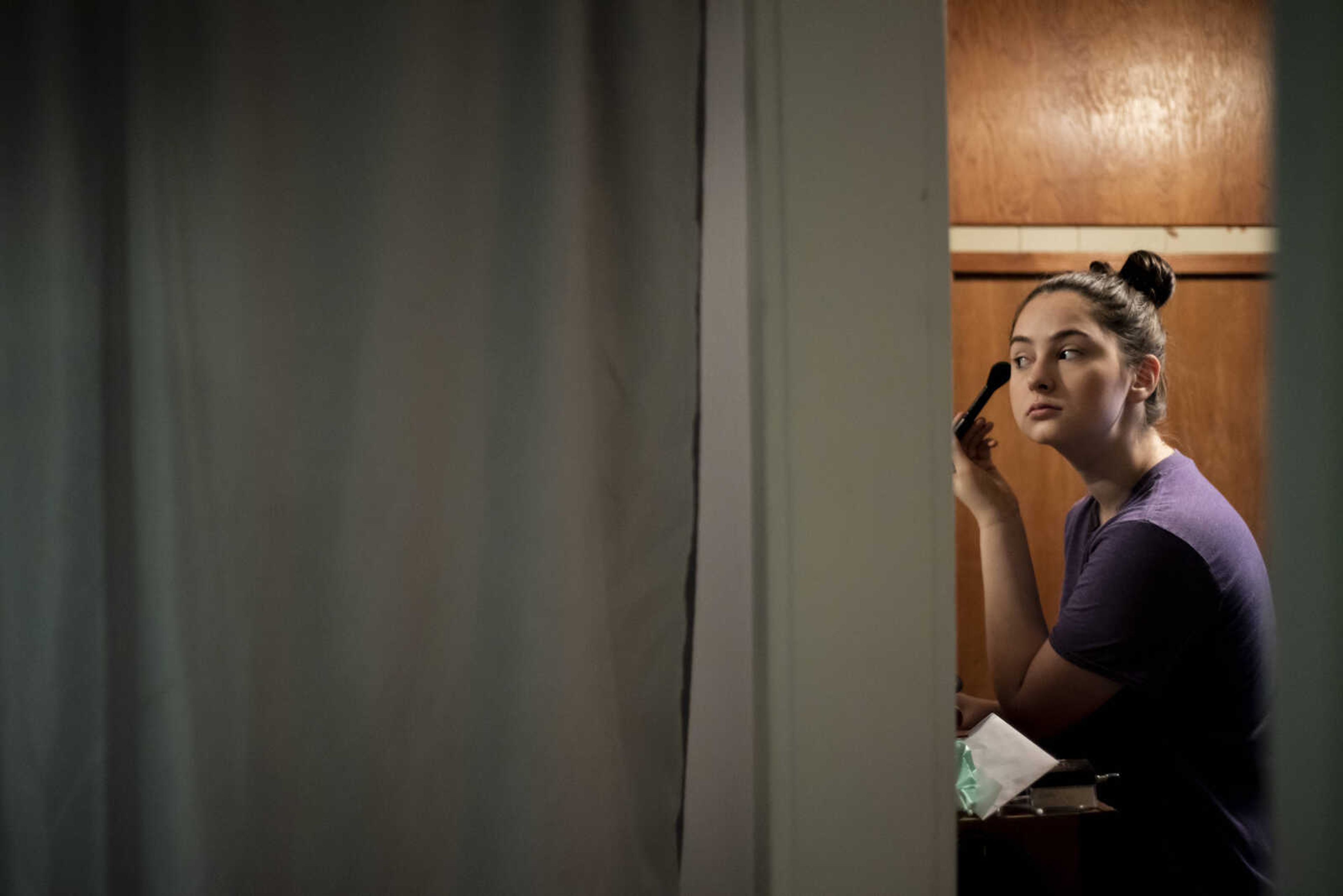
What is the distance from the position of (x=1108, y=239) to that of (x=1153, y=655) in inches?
42.7

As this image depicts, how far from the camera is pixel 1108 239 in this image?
173 centimetres

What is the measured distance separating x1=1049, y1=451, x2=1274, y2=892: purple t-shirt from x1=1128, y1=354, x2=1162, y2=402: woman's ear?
0.75 ft

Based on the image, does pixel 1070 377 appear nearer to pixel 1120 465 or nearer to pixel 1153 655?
pixel 1120 465

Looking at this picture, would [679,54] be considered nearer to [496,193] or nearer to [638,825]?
[496,193]

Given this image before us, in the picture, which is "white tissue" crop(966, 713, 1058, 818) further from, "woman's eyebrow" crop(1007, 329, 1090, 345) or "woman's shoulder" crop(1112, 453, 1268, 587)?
"woman's eyebrow" crop(1007, 329, 1090, 345)

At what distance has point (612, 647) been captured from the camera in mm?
703

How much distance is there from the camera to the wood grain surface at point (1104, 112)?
1687 mm

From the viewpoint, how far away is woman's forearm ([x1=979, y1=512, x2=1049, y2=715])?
1128mm

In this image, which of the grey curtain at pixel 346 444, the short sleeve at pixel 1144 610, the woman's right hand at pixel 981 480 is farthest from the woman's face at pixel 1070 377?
the grey curtain at pixel 346 444

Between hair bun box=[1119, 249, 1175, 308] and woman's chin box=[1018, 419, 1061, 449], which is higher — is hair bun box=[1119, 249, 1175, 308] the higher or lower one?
the higher one

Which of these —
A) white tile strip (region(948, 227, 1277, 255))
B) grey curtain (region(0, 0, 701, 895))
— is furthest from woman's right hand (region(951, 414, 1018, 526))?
grey curtain (region(0, 0, 701, 895))

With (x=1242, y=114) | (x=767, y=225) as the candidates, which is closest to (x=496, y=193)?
(x=767, y=225)

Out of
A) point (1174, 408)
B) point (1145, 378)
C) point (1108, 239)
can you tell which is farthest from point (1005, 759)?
point (1108, 239)

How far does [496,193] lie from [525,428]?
0.21 metres
